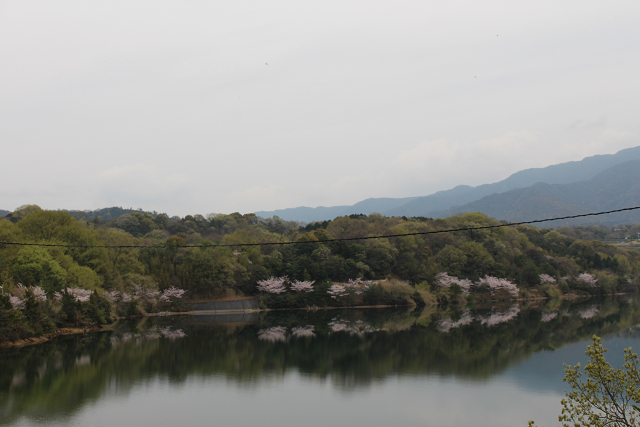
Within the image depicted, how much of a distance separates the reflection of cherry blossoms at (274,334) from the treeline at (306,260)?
11079 mm

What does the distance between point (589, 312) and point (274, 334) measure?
29278mm

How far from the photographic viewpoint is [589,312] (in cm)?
4438

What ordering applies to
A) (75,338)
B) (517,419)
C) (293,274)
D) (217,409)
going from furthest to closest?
(293,274) < (75,338) < (217,409) < (517,419)

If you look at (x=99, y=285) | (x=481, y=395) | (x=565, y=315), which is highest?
(x=99, y=285)

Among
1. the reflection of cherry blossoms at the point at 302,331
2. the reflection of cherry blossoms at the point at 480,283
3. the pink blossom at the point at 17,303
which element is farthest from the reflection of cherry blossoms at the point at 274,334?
the reflection of cherry blossoms at the point at 480,283

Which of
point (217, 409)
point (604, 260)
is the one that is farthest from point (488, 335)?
point (604, 260)

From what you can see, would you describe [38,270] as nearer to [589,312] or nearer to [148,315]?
[148,315]

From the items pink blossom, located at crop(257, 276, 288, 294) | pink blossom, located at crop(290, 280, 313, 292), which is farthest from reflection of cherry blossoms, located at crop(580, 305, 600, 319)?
pink blossom, located at crop(257, 276, 288, 294)

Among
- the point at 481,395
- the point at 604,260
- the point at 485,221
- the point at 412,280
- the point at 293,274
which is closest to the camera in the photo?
the point at 481,395

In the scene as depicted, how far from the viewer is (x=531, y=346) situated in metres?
29.0

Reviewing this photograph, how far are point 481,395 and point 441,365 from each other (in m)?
5.49

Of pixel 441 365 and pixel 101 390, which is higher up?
pixel 101 390

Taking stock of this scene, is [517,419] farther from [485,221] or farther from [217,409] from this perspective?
[485,221]

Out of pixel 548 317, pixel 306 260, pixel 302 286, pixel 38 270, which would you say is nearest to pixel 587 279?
pixel 548 317
